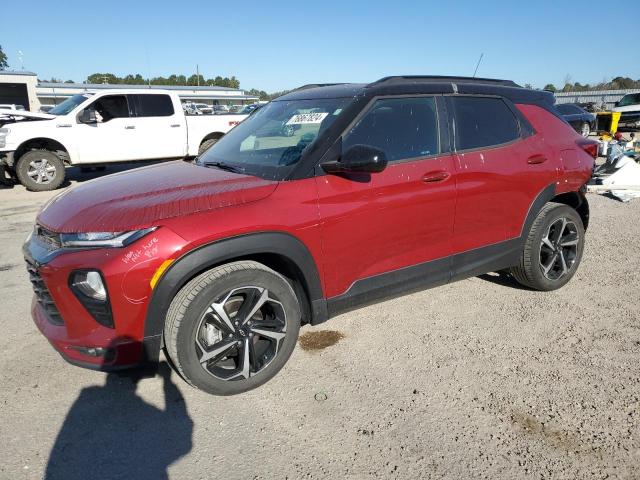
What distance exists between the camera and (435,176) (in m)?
3.11

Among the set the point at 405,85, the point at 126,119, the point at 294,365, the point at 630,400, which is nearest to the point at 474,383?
the point at 630,400

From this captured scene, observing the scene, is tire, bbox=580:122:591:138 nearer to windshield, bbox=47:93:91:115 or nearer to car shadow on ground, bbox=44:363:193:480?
windshield, bbox=47:93:91:115

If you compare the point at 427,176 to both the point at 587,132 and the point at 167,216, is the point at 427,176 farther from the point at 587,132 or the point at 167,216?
the point at 587,132

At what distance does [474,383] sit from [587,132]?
18.9 meters

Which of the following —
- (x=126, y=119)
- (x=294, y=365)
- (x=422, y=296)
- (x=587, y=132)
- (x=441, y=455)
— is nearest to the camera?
(x=441, y=455)

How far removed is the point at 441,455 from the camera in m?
2.24

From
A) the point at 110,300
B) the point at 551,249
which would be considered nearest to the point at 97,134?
the point at 110,300

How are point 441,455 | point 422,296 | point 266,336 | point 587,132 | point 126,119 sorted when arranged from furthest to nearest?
point 587,132, point 126,119, point 422,296, point 266,336, point 441,455

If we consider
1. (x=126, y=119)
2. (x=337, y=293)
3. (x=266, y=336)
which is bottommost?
(x=266, y=336)

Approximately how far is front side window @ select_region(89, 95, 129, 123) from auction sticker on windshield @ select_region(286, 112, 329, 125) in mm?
7834

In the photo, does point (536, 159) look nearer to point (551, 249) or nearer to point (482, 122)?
point (482, 122)

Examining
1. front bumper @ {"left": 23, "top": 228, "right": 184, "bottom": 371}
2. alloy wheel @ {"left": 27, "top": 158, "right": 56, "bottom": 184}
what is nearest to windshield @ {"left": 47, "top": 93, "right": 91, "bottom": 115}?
alloy wheel @ {"left": 27, "top": 158, "right": 56, "bottom": 184}

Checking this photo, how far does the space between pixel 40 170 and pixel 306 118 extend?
27.2 feet

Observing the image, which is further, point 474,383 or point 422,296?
point 422,296
